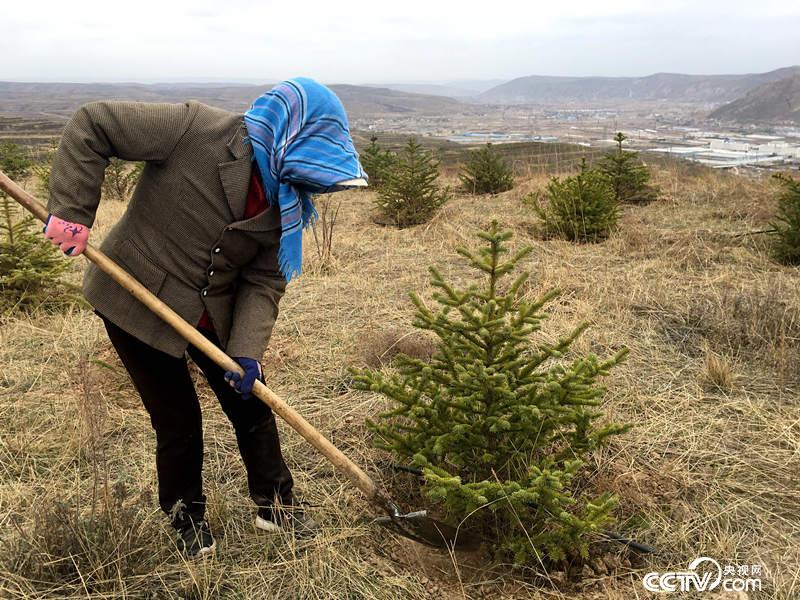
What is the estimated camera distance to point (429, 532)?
7.80 feet

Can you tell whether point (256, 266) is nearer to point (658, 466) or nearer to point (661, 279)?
point (658, 466)

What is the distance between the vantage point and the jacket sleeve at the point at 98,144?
1.74 metres

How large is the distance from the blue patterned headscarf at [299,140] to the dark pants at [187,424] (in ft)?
2.28

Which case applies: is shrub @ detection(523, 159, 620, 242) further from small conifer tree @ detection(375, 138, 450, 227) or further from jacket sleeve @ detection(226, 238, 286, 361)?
jacket sleeve @ detection(226, 238, 286, 361)

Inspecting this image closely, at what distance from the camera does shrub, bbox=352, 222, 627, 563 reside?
2035 millimetres

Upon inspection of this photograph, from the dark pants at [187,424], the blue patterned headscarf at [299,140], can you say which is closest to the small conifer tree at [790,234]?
the blue patterned headscarf at [299,140]

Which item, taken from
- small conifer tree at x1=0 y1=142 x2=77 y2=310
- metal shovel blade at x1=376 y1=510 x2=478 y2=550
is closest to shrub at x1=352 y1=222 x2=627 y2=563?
metal shovel blade at x1=376 y1=510 x2=478 y2=550

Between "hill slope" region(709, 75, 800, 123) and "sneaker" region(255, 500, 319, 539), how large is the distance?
6194 centimetres

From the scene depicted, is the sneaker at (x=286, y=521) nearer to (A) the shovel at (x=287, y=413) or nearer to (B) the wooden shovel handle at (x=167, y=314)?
(A) the shovel at (x=287, y=413)

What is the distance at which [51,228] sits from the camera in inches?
69.5

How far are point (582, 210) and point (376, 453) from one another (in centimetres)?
461

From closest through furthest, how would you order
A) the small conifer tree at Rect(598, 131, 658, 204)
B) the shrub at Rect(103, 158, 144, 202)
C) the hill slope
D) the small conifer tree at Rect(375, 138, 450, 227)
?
the small conifer tree at Rect(375, 138, 450, 227) < the small conifer tree at Rect(598, 131, 658, 204) < the shrub at Rect(103, 158, 144, 202) < the hill slope

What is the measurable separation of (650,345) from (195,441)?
326 cm

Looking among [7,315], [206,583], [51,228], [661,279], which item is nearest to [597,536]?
[206,583]
